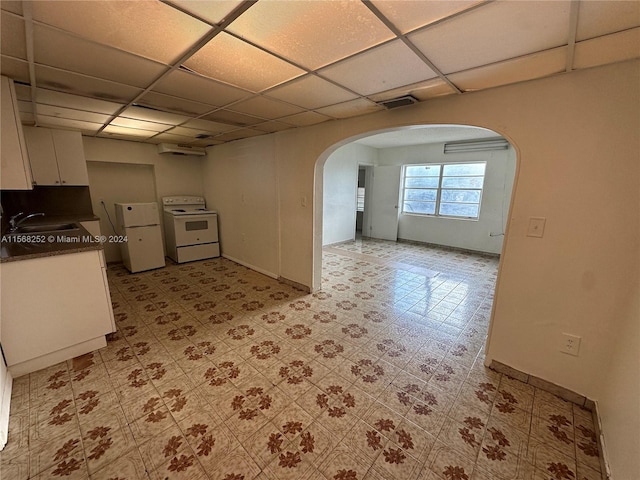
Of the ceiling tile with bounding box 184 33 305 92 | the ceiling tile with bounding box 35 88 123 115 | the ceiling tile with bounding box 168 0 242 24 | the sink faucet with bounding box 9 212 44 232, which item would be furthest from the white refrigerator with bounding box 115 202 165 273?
the ceiling tile with bounding box 168 0 242 24

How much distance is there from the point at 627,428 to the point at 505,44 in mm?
1972

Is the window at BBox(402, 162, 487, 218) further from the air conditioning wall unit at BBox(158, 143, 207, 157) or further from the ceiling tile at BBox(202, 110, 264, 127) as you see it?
the air conditioning wall unit at BBox(158, 143, 207, 157)

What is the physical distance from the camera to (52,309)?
2.00m

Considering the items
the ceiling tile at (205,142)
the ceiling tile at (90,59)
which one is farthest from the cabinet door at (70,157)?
the ceiling tile at (90,59)

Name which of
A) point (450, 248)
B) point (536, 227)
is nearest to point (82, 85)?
point (536, 227)

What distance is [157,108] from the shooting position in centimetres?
252

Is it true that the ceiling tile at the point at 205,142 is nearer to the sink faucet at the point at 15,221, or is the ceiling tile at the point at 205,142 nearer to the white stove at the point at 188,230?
the white stove at the point at 188,230

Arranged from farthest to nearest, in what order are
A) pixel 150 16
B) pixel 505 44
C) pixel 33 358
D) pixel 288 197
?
pixel 288 197 → pixel 33 358 → pixel 505 44 → pixel 150 16

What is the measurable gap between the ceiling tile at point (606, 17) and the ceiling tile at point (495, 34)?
56 mm

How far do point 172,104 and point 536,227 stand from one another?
10.5 feet

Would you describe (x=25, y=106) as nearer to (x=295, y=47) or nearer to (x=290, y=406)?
(x=295, y=47)

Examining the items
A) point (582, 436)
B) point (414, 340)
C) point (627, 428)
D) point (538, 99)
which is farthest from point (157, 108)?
point (582, 436)

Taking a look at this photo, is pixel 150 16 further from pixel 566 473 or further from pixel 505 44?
pixel 566 473

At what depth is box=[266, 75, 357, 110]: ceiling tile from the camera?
1.85m
